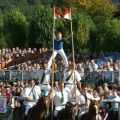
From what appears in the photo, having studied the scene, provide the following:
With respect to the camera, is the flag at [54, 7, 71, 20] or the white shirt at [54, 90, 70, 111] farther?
the flag at [54, 7, 71, 20]

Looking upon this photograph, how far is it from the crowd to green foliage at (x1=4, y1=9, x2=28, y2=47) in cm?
2173

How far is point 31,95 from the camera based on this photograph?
24781 millimetres

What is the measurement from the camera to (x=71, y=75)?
26859mm

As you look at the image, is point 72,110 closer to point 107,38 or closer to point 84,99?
point 84,99

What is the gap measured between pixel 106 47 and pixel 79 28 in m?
4.88

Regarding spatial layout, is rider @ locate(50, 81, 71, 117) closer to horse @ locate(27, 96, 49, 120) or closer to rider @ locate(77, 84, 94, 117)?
rider @ locate(77, 84, 94, 117)

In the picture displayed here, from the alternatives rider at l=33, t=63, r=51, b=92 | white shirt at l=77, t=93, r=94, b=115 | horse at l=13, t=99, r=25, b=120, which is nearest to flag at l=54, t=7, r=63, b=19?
rider at l=33, t=63, r=51, b=92

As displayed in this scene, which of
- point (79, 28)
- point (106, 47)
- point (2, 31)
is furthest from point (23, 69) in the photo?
point (2, 31)

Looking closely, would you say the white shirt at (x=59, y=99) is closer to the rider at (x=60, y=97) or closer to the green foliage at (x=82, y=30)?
the rider at (x=60, y=97)

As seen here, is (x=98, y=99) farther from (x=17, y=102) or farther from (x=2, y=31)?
(x=2, y=31)

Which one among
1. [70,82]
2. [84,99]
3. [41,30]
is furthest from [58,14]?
[41,30]

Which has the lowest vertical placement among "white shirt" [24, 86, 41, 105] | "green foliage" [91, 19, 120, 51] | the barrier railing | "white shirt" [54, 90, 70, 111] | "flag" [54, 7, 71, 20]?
"white shirt" [54, 90, 70, 111]

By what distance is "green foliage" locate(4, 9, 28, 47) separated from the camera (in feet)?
204

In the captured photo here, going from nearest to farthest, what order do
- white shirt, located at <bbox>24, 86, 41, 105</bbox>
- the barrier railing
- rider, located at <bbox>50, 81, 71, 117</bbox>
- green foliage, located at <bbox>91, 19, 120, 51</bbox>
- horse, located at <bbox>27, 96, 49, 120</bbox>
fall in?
horse, located at <bbox>27, 96, 49, 120</bbox> → rider, located at <bbox>50, 81, 71, 117</bbox> → white shirt, located at <bbox>24, 86, 41, 105</bbox> → the barrier railing → green foliage, located at <bbox>91, 19, 120, 51</bbox>
